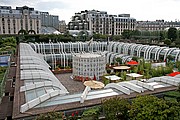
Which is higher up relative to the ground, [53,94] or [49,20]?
[49,20]

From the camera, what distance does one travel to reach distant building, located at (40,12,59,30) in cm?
11169

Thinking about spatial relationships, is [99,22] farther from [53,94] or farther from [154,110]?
[154,110]

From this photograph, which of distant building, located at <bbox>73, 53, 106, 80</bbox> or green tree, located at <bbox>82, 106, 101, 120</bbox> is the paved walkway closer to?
distant building, located at <bbox>73, 53, 106, 80</bbox>

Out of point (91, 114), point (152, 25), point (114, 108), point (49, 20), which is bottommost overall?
point (91, 114)

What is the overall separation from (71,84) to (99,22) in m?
62.7

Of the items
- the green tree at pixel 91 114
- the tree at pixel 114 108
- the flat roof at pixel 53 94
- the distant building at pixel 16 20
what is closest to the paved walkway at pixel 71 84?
the flat roof at pixel 53 94

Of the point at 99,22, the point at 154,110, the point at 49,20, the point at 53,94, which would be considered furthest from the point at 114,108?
the point at 49,20

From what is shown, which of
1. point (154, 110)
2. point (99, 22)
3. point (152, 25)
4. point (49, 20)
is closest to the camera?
point (154, 110)

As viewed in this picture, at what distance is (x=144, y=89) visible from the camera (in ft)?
41.1

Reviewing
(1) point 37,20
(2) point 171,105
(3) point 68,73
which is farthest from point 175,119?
(1) point 37,20

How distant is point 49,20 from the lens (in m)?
119

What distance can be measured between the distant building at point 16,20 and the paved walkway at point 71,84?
189 ft

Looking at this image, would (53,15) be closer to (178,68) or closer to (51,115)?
(178,68)

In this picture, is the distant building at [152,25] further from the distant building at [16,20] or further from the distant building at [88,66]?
the distant building at [88,66]
